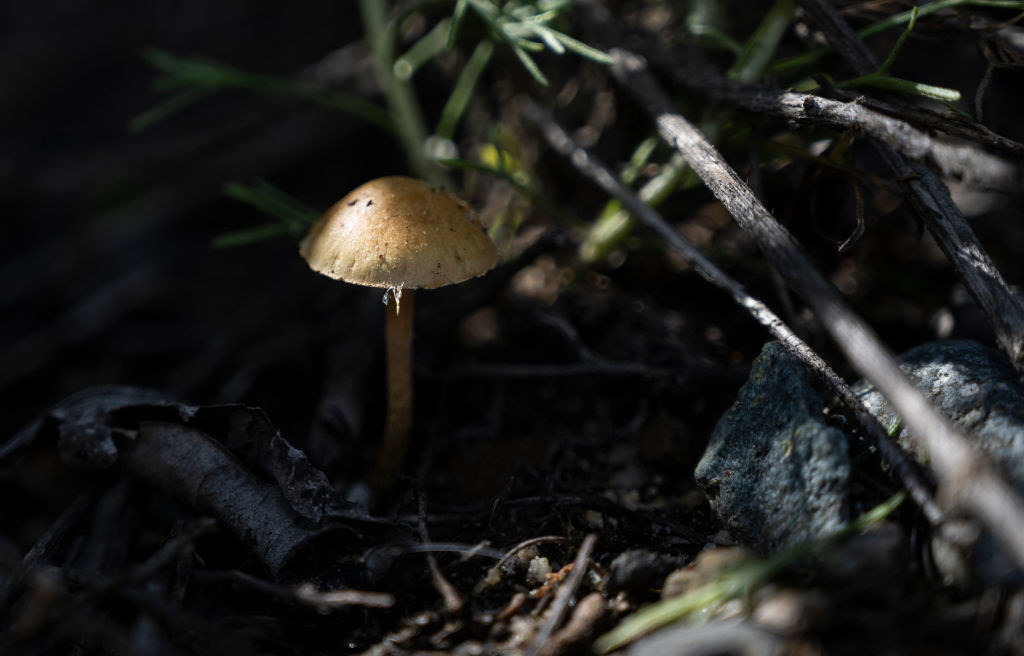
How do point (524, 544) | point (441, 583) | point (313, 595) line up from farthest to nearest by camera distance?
point (524, 544)
point (441, 583)
point (313, 595)

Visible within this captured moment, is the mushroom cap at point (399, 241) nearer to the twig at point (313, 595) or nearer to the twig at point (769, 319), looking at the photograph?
the twig at point (769, 319)

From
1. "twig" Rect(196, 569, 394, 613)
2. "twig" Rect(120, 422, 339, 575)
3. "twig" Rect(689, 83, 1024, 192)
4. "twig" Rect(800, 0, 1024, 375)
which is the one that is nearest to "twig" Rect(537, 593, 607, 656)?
"twig" Rect(196, 569, 394, 613)

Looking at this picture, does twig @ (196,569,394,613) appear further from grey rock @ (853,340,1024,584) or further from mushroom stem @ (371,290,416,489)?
grey rock @ (853,340,1024,584)

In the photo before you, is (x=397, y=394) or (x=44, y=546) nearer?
(x=44, y=546)

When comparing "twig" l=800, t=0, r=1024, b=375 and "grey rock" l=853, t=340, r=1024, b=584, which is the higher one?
"twig" l=800, t=0, r=1024, b=375

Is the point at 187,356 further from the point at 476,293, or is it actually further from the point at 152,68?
the point at 152,68

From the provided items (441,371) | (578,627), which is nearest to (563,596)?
(578,627)

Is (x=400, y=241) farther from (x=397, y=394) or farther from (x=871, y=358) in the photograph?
(x=871, y=358)
